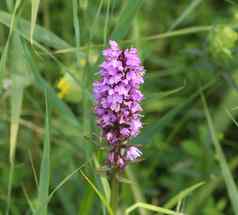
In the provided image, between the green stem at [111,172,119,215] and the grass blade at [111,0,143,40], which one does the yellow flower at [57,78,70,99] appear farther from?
the green stem at [111,172,119,215]

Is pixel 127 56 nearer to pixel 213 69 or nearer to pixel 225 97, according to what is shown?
pixel 213 69

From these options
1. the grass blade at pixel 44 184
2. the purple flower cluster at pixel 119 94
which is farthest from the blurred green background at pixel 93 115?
the purple flower cluster at pixel 119 94

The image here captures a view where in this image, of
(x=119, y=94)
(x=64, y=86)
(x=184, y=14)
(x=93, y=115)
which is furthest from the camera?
(x=64, y=86)

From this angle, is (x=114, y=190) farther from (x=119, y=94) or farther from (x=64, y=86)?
(x=64, y=86)

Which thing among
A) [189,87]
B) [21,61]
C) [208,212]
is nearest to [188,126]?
[189,87]

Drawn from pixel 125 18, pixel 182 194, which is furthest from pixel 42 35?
pixel 182 194

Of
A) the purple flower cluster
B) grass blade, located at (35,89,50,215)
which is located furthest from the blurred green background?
the purple flower cluster
